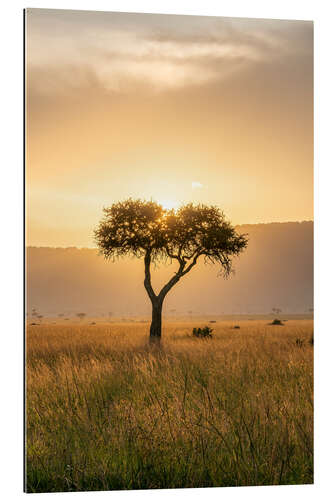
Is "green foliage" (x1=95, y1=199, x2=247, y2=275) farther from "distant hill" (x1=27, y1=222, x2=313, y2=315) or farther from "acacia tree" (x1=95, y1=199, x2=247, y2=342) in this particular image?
"distant hill" (x1=27, y1=222, x2=313, y2=315)

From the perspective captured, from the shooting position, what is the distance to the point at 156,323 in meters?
7.29

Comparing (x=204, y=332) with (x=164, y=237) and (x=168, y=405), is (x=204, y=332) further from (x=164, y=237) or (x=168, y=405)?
(x=164, y=237)

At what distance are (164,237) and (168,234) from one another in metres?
0.06

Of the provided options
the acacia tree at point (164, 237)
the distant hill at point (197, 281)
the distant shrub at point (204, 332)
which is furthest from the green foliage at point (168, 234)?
the distant shrub at point (204, 332)

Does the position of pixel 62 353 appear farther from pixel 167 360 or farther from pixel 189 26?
pixel 189 26

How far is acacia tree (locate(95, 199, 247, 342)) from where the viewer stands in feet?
23.9

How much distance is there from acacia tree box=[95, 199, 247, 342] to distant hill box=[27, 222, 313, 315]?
0.09 meters

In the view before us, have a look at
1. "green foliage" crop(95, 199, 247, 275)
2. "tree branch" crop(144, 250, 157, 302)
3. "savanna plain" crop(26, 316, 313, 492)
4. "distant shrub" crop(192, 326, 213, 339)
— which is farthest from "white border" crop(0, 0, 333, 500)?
"tree branch" crop(144, 250, 157, 302)

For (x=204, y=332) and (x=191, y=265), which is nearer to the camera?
(x=191, y=265)

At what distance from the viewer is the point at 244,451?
6.74 metres
